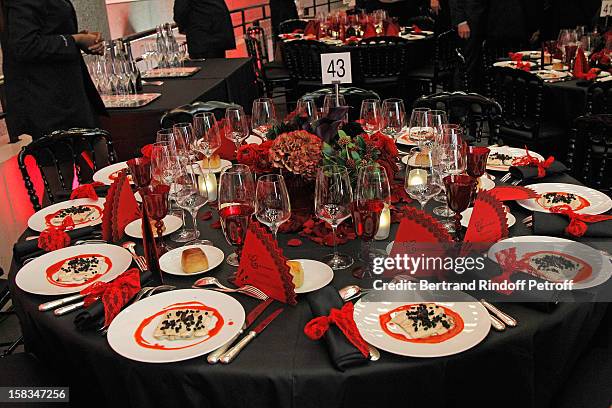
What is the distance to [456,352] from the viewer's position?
1191 mm

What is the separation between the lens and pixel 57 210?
2086 mm

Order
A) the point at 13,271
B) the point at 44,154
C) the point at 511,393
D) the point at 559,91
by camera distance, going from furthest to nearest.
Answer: the point at 559,91 < the point at 44,154 < the point at 13,271 < the point at 511,393

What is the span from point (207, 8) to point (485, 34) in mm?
2648

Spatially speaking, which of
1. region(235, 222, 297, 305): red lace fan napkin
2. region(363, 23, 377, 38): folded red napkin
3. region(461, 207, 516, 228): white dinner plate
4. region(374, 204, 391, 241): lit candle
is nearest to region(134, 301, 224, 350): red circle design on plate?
region(235, 222, 297, 305): red lace fan napkin

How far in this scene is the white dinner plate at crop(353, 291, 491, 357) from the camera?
1204 mm

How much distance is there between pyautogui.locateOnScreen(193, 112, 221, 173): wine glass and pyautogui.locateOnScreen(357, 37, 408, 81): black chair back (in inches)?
134

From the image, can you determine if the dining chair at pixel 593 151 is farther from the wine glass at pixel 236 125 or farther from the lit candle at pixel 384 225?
the wine glass at pixel 236 125

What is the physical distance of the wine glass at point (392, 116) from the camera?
2.25 metres

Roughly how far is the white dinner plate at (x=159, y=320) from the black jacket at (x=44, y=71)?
1.99m

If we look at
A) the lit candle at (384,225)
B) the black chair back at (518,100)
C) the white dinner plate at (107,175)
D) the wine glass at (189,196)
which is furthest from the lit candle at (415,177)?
the black chair back at (518,100)

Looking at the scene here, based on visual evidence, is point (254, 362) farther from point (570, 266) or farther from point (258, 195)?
point (570, 266)

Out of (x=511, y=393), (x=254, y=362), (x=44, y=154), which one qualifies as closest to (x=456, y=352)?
(x=511, y=393)

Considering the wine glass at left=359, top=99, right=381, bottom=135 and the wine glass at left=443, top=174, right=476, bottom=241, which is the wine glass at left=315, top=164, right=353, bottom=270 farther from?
the wine glass at left=359, top=99, right=381, bottom=135

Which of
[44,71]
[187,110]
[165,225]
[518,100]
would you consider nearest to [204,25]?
[44,71]
